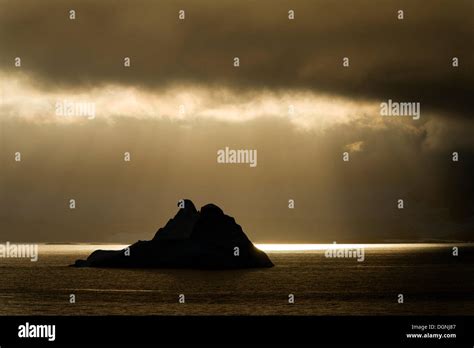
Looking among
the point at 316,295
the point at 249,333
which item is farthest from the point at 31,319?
the point at 316,295

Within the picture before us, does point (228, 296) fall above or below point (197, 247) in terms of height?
below

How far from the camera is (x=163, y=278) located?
126 meters

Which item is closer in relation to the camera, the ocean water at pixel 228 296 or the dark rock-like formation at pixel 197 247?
the ocean water at pixel 228 296

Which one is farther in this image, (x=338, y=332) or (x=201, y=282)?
(x=201, y=282)

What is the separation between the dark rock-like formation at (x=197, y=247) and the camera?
13912cm

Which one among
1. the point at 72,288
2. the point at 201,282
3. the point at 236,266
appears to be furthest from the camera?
the point at 236,266

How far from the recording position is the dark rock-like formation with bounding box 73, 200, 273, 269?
5477 inches

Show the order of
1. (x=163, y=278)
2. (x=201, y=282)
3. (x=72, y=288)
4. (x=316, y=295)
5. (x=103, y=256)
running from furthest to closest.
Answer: (x=103, y=256) → (x=163, y=278) → (x=201, y=282) → (x=72, y=288) → (x=316, y=295)

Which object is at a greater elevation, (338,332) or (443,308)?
(338,332)

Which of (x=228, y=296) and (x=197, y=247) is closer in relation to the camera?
(x=228, y=296)

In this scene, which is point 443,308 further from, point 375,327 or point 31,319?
point 31,319

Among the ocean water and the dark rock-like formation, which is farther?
the dark rock-like formation

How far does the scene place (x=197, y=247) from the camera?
479 feet

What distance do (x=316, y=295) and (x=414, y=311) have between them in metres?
21.3
